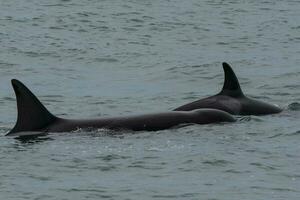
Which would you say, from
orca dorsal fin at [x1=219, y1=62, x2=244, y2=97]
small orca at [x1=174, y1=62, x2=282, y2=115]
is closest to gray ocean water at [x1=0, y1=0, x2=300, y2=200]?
small orca at [x1=174, y1=62, x2=282, y2=115]

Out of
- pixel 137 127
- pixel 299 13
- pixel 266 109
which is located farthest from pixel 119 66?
pixel 299 13

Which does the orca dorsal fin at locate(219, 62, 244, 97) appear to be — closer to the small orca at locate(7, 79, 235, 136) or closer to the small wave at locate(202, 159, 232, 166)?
the small orca at locate(7, 79, 235, 136)

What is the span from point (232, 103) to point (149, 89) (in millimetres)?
4776

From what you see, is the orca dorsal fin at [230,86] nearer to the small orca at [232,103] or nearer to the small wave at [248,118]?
the small orca at [232,103]

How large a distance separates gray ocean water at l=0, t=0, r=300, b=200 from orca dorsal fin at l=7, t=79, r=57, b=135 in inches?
21.5

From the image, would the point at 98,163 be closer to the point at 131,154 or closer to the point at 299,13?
the point at 131,154

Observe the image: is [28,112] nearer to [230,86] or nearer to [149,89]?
[230,86]

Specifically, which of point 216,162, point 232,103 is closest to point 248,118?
point 232,103

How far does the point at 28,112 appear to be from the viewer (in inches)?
669

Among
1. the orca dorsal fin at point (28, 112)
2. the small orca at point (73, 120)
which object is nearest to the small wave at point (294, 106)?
the small orca at point (73, 120)

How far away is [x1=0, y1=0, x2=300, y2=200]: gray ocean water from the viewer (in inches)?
553

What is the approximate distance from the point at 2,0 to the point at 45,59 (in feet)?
62.3

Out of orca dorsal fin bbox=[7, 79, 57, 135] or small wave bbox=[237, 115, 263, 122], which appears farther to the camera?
small wave bbox=[237, 115, 263, 122]

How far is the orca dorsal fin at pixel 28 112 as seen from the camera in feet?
55.3
